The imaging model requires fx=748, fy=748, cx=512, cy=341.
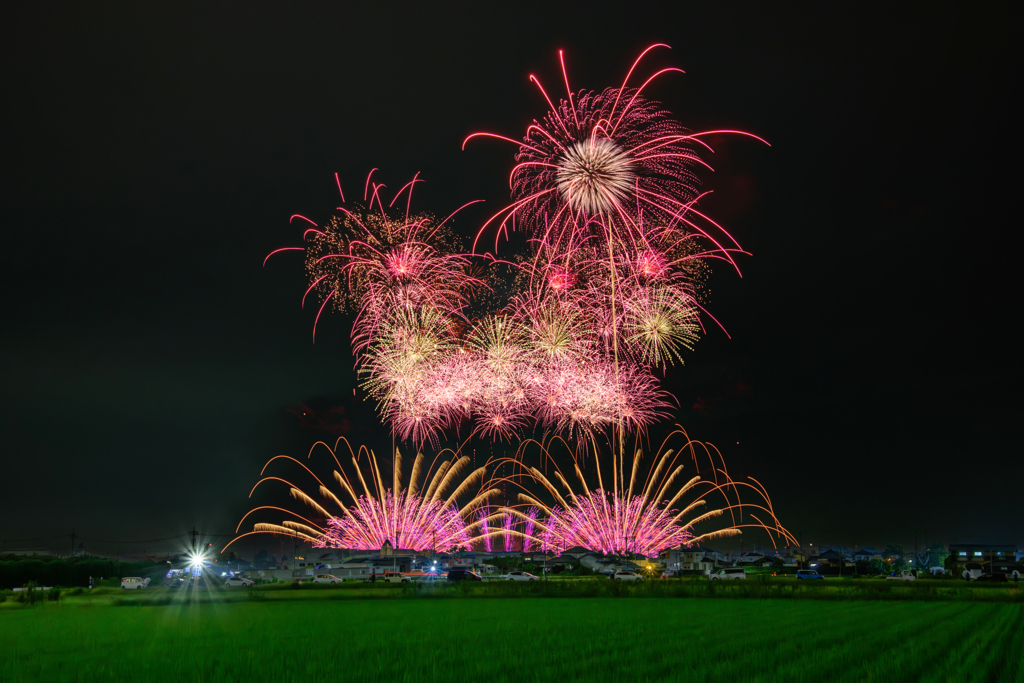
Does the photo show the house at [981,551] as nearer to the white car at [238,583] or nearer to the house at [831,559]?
the house at [831,559]

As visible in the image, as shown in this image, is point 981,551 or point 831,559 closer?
point 831,559

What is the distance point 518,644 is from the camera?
25.9 meters

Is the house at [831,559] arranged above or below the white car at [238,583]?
below

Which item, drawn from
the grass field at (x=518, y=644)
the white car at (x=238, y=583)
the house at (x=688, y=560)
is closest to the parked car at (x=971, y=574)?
the house at (x=688, y=560)

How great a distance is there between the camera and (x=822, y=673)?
1964 cm

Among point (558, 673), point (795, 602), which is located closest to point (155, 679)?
point (558, 673)

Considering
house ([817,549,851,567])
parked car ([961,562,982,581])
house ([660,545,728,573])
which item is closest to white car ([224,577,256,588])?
house ([660,545,728,573])

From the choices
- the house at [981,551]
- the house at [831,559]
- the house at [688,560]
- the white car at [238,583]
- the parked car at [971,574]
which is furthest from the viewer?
the house at [981,551]

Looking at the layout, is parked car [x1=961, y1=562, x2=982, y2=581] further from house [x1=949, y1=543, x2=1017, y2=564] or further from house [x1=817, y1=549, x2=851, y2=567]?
house [x1=949, y1=543, x2=1017, y2=564]

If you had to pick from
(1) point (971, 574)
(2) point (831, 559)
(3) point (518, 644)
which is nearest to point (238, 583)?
(3) point (518, 644)

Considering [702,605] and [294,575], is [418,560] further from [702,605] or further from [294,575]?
[702,605]

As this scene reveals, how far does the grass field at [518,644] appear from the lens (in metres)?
19.8

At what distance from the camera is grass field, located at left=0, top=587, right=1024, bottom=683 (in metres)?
19.8

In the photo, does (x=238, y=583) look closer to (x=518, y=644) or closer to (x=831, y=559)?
(x=518, y=644)
